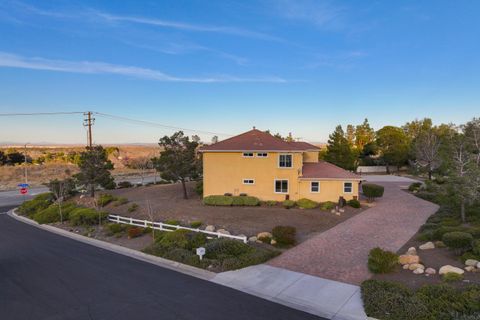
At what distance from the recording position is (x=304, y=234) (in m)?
17.9

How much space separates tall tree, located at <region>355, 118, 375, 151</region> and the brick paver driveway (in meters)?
40.7

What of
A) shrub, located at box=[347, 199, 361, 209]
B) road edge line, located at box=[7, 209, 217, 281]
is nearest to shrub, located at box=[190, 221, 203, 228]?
road edge line, located at box=[7, 209, 217, 281]

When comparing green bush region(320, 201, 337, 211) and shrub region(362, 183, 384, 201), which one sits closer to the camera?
green bush region(320, 201, 337, 211)

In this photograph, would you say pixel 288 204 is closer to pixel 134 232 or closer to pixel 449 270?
pixel 134 232

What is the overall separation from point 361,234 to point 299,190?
30.9 feet

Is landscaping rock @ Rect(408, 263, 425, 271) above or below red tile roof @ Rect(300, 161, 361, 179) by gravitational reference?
below

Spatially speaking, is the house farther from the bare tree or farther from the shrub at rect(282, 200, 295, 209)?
the bare tree

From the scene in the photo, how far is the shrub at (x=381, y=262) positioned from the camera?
38.7ft

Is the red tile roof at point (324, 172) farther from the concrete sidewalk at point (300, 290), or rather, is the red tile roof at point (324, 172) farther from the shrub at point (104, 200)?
the shrub at point (104, 200)

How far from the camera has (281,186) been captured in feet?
87.6

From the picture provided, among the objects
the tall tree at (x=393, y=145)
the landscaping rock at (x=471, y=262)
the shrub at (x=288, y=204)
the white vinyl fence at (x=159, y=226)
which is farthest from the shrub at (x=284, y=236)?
the tall tree at (x=393, y=145)

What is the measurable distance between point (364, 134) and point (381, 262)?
186 ft

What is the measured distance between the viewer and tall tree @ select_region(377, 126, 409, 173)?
183 ft

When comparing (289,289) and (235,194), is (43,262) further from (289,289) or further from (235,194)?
(235,194)
